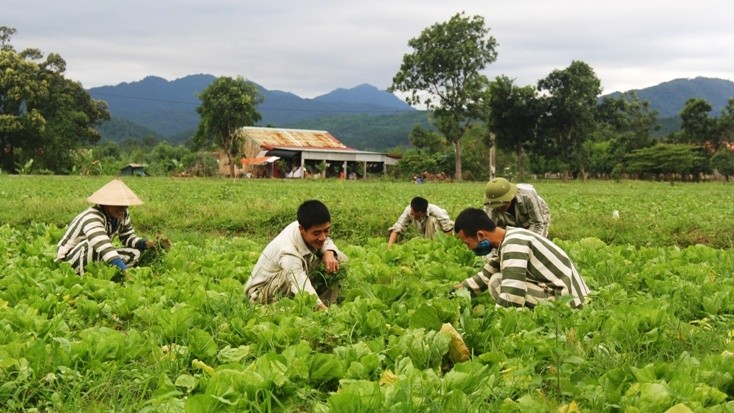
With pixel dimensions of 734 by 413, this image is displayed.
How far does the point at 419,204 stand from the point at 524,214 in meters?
1.73

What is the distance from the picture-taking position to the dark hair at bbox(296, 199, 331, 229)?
510 cm

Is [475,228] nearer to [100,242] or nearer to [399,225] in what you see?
[100,242]

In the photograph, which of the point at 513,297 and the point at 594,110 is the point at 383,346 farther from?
the point at 594,110

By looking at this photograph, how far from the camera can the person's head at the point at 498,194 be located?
6953mm

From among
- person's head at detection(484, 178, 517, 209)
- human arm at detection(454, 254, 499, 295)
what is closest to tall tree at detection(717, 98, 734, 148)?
person's head at detection(484, 178, 517, 209)

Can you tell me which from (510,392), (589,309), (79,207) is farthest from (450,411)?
(79,207)

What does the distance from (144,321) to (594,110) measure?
44.1m

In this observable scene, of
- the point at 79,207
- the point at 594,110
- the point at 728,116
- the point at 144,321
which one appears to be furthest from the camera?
the point at 728,116

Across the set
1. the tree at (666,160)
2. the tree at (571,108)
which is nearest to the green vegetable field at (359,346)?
the tree at (571,108)

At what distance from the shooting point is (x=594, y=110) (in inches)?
1772

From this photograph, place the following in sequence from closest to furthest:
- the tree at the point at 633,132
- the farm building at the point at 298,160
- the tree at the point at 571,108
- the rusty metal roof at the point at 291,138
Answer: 1. the tree at the point at 571,108
2. the farm building at the point at 298,160
3. the tree at the point at 633,132
4. the rusty metal roof at the point at 291,138

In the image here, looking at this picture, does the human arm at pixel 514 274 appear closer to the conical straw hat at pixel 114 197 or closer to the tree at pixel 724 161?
the conical straw hat at pixel 114 197

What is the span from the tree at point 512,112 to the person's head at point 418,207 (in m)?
36.7

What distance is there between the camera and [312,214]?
5098 millimetres
